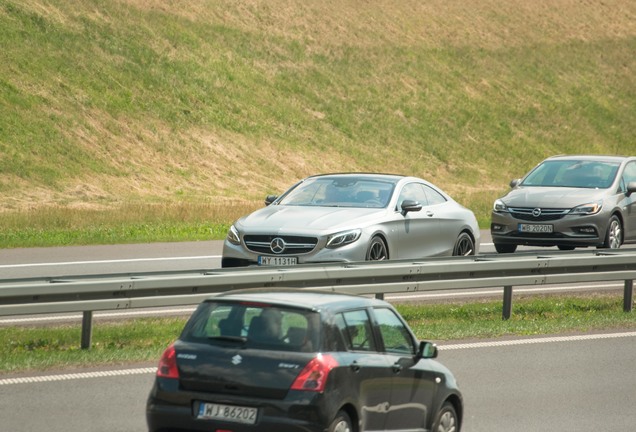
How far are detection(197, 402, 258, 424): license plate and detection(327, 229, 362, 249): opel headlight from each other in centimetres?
858

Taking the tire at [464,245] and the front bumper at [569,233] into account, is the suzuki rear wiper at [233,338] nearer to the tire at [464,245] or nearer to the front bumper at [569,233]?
the tire at [464,245]

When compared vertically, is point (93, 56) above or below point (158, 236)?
above

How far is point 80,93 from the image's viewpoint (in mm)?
46375

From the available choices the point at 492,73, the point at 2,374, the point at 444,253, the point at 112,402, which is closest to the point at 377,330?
the point at 112,402

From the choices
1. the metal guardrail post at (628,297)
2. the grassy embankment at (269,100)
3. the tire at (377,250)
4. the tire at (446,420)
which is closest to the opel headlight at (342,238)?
the tire at (377,250)

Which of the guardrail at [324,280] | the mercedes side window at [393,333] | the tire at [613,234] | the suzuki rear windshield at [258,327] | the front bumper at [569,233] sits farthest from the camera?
the tire at [613,234]

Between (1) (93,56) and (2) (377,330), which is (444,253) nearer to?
(2) (377,330)

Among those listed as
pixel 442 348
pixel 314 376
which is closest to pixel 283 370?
pixel 314 376

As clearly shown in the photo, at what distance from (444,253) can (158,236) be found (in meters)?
10.2

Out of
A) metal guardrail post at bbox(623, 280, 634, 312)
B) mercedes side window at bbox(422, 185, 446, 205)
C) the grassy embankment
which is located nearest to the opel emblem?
mercedes side window at bbox(422, 185, 446, 205)

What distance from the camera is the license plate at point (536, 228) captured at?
71.7 feet

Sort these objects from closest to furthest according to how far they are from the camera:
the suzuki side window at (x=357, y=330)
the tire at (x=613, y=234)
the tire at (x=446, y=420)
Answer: the suzuki side window at (x=357, y=330), the tire at (x=446, y=420), the tire at (x=613, y=234)

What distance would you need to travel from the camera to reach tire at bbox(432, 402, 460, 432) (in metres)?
8.95

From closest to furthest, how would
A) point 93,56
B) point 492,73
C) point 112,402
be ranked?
point 112,402 < point 93,56 < point 492,73
